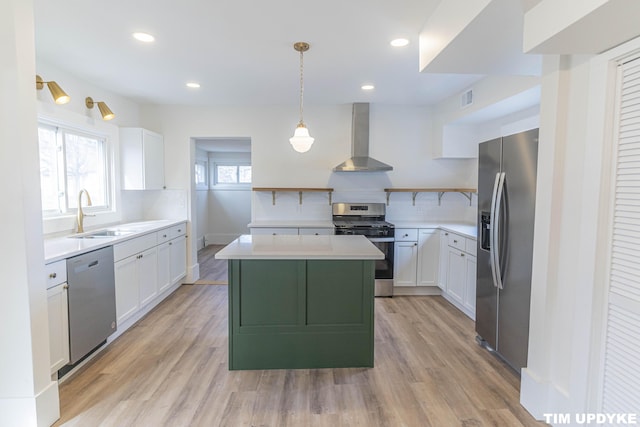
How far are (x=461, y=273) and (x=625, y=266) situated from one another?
206cm

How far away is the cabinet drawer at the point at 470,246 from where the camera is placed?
3.22 m

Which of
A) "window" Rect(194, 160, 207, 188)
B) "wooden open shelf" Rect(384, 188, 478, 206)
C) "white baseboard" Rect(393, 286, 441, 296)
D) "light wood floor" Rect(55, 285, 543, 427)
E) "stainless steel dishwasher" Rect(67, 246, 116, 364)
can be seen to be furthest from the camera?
"window" Rect(194, 160, 207, 188)

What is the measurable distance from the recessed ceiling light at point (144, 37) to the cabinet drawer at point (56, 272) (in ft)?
5.52

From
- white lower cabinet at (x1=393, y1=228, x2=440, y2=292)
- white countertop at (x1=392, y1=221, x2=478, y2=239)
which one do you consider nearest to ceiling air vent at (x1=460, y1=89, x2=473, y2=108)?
white countertop at (x1=392, y1=221, x2=478, y2=239)

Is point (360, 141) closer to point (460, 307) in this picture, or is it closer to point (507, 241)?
point (460, 307)

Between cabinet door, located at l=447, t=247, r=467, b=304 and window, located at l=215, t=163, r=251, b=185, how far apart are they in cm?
515

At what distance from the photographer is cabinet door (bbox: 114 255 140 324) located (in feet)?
9.48

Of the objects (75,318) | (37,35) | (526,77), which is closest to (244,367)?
(75,318)

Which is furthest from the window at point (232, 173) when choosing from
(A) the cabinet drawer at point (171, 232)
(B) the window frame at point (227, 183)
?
(A) the cabinet drawer at point (171, 232)

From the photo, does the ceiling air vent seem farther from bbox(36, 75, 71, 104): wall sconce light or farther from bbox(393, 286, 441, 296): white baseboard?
bbox(36, 75, 71, 104): wall sconce light

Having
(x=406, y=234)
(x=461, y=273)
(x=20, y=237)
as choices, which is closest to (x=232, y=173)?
(x=406, y=234)

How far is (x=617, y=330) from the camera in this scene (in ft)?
5.11

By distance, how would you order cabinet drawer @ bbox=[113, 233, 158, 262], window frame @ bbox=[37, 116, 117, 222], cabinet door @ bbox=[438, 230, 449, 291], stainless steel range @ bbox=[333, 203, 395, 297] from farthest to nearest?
stainless steel range @ bbox=[333, 203, 395, 297]
cabinet door @ bbox=[438, 230, 449, 291]
window frame @ bbox=[37, 116, 117, 222]
cabinet drawer @ bbox=[113, 233, 158, 262]

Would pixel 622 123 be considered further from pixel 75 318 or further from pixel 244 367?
pixel 75 318
